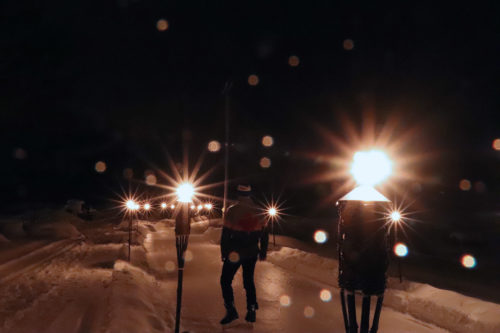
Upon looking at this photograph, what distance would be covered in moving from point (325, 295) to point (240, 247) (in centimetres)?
359

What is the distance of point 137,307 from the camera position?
6.52 meters

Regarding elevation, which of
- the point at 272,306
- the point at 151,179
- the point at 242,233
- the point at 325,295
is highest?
the point at 151,179

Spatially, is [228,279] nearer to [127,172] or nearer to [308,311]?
[308,311]

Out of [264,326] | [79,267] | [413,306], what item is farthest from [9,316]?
[413,306]

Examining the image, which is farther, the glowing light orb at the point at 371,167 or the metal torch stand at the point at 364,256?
the glowing light orb at the point at 371,167

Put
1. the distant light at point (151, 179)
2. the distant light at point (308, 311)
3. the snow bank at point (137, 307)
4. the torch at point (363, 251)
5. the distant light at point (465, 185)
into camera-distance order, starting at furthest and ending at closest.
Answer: the distant light at point (151, 179)
the distant light at point (465, 185)
the distant light at point (308, 311)
the snow bank at point (137, 307)
the torch at point (363, 251)

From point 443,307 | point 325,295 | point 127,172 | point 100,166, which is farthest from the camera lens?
point 127,172

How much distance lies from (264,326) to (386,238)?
10.6 ft

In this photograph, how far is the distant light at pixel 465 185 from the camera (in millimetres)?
54906

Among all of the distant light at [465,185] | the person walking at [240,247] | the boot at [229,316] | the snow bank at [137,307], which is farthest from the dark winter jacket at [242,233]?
the distant light at [465,185]

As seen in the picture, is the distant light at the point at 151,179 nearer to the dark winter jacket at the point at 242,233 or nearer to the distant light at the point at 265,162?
the distant light at the point at 265,162

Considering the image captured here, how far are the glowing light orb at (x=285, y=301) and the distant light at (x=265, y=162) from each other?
221ft

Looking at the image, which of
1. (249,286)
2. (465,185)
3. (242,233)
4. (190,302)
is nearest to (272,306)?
(249,286)

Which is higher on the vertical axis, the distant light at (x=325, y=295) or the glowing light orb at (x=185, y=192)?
the glowing light orb at (x=185, y=192)
